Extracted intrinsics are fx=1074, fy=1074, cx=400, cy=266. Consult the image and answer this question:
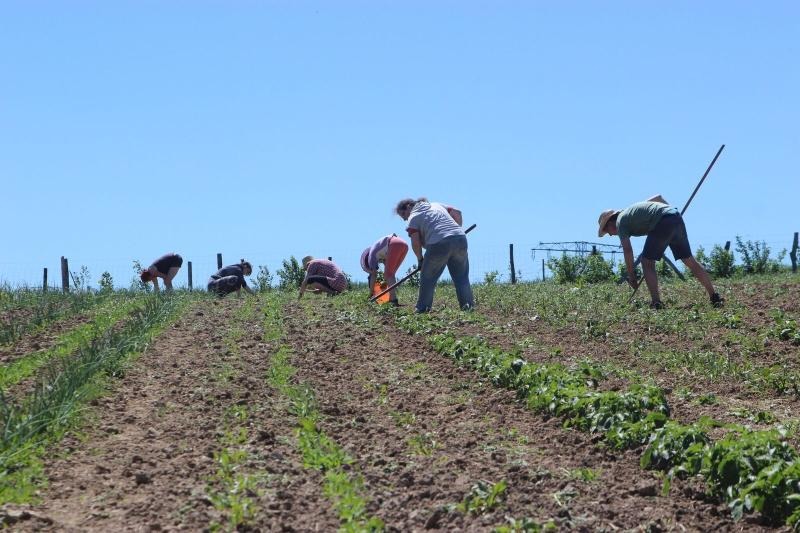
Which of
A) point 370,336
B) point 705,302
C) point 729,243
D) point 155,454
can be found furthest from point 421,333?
point 729,243

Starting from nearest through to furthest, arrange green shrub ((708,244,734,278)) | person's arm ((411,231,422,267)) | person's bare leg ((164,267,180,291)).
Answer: person's arm ((411,231,422,267))
person's bare leg ((164,267,180,291))
green shrub ((708,244,734,278))

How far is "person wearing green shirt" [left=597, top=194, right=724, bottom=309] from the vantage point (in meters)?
12.1

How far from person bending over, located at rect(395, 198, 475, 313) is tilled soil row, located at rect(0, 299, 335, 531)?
11.8 ft

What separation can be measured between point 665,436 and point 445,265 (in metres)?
6.73

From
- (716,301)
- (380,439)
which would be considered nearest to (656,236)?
(716,301)

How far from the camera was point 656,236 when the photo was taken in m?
12.2

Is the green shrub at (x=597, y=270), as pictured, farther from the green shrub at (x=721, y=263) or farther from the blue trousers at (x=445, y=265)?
the blue trousers at (x=445, y=265)

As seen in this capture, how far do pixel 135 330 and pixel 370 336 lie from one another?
2424 mm

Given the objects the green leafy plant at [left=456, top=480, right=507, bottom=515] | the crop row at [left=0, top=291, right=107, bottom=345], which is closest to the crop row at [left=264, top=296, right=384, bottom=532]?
the green leafy plant at [left=456, top=480, right=507, bottom=515]

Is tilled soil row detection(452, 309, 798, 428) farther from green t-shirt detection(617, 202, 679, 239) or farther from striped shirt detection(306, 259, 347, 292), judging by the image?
striped shirt detection(306, 259, 347, 292)

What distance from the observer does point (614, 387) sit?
22.9 feet

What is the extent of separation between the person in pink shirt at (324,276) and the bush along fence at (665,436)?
8626 millimetres

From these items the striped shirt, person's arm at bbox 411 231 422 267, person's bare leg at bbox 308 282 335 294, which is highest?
the striped shirt

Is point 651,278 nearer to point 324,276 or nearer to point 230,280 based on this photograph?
point 324,276
